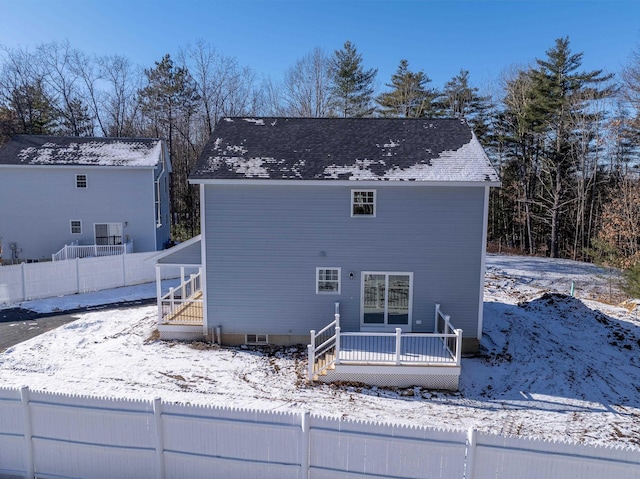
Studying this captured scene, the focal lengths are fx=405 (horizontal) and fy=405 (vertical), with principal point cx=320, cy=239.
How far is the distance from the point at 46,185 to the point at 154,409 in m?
22.9

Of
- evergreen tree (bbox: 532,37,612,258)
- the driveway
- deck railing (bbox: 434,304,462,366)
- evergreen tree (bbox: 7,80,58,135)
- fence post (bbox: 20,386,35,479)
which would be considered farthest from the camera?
evergreen tree (bbox: 7,80,58,135)

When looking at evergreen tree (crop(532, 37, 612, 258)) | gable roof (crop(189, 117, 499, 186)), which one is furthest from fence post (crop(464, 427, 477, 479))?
evergreen tree (crop(532, 37, 612, 258))

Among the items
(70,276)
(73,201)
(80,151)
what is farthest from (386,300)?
(80,151)

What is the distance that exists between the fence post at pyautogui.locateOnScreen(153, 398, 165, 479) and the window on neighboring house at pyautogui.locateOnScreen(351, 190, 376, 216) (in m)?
8.00

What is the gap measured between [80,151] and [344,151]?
18.9 metres

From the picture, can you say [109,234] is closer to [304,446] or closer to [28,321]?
[28,321]

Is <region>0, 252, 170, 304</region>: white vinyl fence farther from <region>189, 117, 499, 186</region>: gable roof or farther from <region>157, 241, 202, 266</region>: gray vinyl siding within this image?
<region>189, 117, 499, 186</region>: gable roof

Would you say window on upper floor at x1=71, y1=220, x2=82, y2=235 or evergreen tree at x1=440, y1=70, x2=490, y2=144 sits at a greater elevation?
evergreen tree at x1=440, y1=70, x2=490, y2=144

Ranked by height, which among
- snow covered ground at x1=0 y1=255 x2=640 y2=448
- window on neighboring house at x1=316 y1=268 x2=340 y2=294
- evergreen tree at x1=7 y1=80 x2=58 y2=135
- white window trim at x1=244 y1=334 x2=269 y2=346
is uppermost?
evergreen tree at x1=7 y1=80 x2=58 y2=135

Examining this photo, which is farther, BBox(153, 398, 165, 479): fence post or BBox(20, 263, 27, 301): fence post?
BBox(20, 263, 27, 301): fence post

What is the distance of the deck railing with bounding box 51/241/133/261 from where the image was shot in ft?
72.2

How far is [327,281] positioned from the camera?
12461mm

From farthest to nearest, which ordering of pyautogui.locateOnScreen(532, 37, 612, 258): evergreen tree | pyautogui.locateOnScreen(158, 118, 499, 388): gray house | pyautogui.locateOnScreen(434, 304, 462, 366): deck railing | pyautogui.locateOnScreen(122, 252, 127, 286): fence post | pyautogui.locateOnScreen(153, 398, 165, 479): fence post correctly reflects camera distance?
pyautogui.locateOnScreen(532, 37, 612, 258): evergreen tree < pyautogui.locateOnScreen(122, 252, 127, 286): fence post < pyautogui.locateOnScreen(158, 118, 499, 388): gray house < pyautogui.locateOnScreen(434, 304, 462, 366): deck railing < pyautogui.locateOnScreen(153, 398, 165, 479): fence post

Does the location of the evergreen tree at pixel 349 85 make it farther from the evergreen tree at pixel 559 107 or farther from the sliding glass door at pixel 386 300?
the sliding glass door at pixel 386 300
